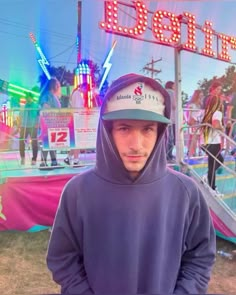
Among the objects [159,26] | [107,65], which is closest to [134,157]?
[159,26]

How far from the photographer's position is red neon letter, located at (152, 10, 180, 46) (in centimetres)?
534

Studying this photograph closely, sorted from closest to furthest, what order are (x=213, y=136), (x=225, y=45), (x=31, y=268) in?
(x=31, y=268) → (x=213, y=136) → (x=225, y=45)

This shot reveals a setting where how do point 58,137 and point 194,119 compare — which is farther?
point 194,119

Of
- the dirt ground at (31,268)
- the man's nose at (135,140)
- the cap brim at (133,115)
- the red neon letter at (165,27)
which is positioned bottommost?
the dirt ground at (31,268)

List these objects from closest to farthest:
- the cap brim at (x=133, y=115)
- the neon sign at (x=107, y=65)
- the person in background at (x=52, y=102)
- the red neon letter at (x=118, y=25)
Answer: the cap brim at (x=133, y=115)
the person in background at (x=52, y=102)
the red neon letter at (x=118, y=25)
the neon sign at (x=107, y=65)

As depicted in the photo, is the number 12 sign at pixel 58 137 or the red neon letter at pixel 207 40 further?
the red neon letter at pixel 207 40

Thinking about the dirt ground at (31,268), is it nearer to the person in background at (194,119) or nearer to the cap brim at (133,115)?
the person in background at (194,119)

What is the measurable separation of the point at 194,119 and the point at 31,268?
4.54 m

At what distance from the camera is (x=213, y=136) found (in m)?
4.78

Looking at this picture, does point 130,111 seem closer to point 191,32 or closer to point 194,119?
point 191,32

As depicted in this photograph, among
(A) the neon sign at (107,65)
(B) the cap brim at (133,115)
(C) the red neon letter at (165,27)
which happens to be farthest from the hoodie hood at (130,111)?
(A) the neon sign at (107,65)

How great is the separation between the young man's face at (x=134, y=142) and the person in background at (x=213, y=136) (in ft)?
11.7

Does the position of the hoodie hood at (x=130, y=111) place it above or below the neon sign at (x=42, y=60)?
below

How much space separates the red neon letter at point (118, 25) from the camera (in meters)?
5.15
